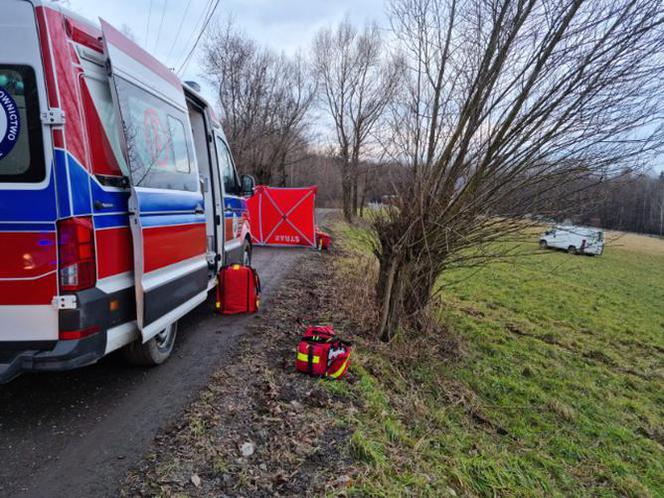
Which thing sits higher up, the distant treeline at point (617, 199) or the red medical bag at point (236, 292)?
the distant treeline at point (617, 199)

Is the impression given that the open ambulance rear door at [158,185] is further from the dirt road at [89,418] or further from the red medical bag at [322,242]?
the red medical bag at [322,242]

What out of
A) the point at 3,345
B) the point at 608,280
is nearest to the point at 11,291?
the point at 3,345

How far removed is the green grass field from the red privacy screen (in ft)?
16.7

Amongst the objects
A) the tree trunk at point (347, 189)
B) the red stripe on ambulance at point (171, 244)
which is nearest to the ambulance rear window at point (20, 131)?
the red stripe on ambulance at point (171, 244)

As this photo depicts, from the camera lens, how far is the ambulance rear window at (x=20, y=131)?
235cm

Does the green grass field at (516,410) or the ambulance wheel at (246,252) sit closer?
the green grass field at (516,410)

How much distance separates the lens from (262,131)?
84.6ft

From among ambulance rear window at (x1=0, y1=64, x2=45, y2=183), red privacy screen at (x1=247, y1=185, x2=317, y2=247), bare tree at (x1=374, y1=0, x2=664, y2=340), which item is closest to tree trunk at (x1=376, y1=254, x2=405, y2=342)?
bare tree at (x1=374, y1=0, x2=664, y2=340)

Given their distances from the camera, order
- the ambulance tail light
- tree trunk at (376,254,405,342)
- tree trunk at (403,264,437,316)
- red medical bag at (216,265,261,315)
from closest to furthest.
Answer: the ambulance tail light, red medical bag at (216,265,261,315), tree trunk at (376,254,405,342), tree trunk at (403,264,437,316)

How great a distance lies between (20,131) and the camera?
2375mm

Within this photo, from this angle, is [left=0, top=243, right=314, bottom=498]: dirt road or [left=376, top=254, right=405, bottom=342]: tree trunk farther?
[left=376, top=254, right=405, bottom=342]: tree trunk

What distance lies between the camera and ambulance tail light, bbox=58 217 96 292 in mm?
2424

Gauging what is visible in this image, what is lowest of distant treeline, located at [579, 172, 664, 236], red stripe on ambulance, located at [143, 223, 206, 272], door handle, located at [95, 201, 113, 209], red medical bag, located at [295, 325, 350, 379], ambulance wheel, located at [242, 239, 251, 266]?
red medical bag, located at [295, 325, 350, 379]

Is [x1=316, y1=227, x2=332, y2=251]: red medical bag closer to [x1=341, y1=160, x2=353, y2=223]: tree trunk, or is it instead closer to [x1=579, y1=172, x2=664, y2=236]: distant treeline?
[x1=579, y1=172, x2=664, y2=236]: distant treeline
